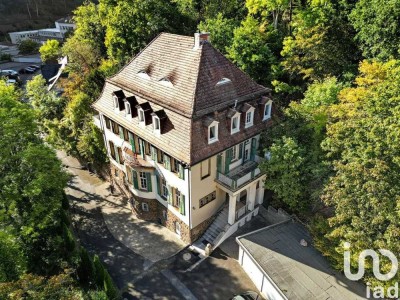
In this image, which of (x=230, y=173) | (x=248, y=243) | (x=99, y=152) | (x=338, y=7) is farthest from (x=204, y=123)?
(x=338, y=7)

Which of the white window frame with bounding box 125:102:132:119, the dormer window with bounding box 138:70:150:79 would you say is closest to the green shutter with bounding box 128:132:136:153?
the white window frame with bounding box 125:102:132:119

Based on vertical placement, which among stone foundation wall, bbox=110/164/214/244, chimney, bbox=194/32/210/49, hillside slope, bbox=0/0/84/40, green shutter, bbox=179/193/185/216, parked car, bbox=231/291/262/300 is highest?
chimney, bbox=194/32/210/49

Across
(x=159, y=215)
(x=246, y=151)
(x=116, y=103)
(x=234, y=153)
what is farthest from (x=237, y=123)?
(x=159, y=215)

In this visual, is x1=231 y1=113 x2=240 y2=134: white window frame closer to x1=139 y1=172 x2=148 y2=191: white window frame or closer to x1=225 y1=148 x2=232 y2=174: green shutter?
x1=225 y1=148 x2=232 y2=174: green shutter

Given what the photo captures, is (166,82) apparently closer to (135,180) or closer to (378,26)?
(135,180)

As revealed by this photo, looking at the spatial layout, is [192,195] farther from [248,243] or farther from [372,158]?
[372,158]

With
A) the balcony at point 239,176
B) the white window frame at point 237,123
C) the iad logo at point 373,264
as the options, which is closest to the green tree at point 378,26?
the white window frame at point 237,123

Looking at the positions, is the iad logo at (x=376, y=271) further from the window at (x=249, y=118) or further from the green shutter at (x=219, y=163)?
the window at (x=249, y=118)
